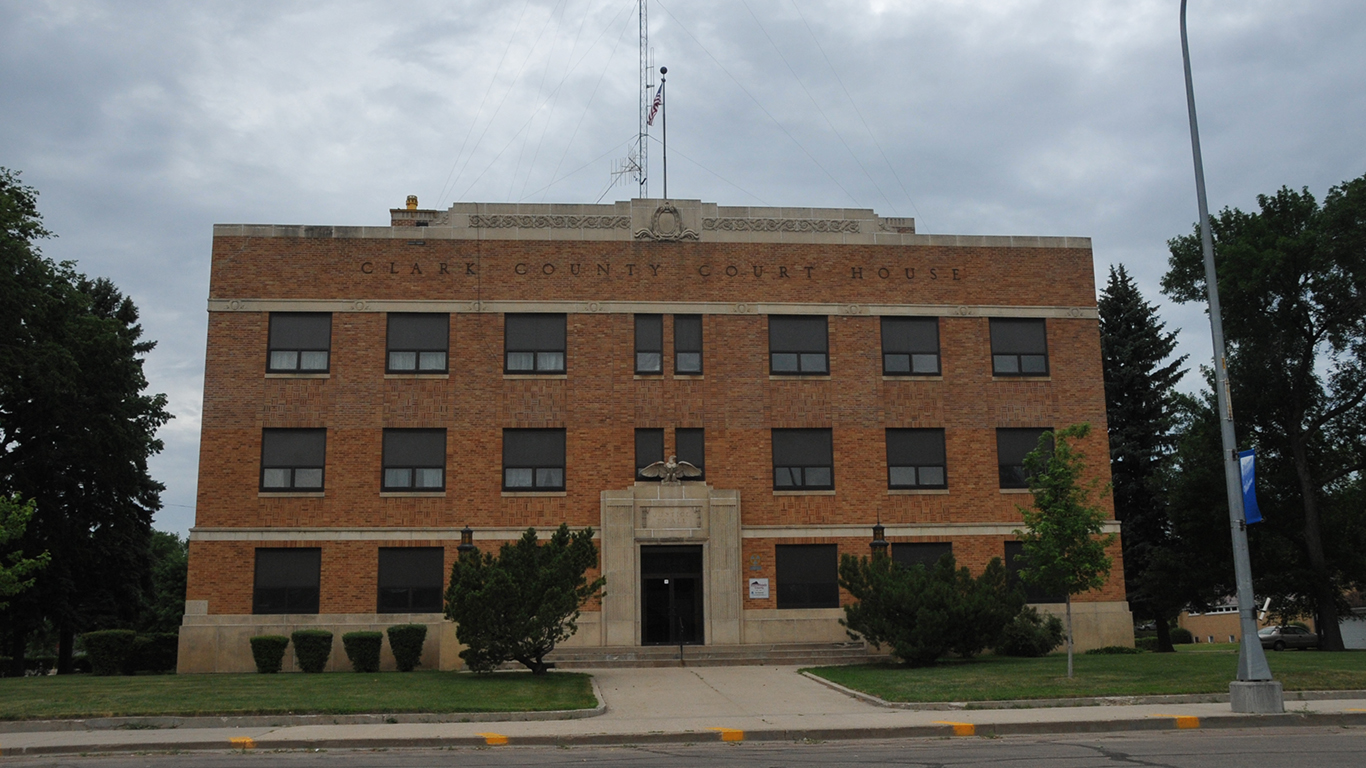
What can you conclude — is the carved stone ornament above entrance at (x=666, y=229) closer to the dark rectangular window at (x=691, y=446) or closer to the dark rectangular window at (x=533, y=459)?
the dark rectangular window at (x=691, y=446)

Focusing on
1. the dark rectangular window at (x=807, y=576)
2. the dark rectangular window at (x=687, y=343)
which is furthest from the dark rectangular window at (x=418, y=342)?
the dark rectangular window at (x=807, y=576)

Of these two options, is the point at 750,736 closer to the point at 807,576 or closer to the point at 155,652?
the point at 807,576

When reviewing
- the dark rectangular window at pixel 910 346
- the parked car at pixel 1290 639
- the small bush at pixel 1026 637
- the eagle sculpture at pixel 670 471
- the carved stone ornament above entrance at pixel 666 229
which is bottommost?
the parked car at pixel 1290 639

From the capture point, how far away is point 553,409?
32219mm

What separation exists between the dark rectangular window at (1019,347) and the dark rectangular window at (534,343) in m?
13.4

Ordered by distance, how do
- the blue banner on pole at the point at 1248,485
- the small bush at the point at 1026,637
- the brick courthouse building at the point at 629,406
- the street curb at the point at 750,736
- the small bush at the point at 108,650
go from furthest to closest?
1. the brick courthouse building at the point at 629,406
2. the small bush at the point at 108,650
3. the small bush at the point at 1026,637
4. the blue banner on pole at the point at 1248,485
5. the street curb at the point at 750,736

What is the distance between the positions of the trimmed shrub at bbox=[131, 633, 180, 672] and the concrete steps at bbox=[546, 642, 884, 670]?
1137cm

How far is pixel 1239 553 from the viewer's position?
17938 millimetres

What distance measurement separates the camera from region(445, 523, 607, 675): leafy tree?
77.0ft

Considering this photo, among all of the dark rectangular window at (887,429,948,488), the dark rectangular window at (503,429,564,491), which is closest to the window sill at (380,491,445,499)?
the dark rectangular window at (503,429,564,491)

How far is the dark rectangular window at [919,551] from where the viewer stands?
3247cm

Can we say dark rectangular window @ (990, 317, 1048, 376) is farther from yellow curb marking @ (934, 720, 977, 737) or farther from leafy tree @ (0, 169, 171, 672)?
leafy tree @ (0, 169, 171, 672)

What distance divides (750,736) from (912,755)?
3.06 m

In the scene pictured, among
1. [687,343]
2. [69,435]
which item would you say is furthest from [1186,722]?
[69,435]
